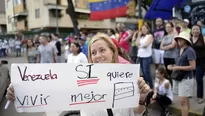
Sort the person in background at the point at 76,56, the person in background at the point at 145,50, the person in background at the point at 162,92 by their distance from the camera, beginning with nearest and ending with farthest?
the person in background at the point at 162,92 < the person in background at the point at 76,56 < the person in background at the point at 145,50

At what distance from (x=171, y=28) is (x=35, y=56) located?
423 cm

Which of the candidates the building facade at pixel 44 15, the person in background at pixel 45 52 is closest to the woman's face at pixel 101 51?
the person in background at pixel 45 52

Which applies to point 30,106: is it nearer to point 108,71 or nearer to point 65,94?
point 65,94

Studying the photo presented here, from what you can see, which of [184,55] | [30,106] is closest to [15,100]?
[30,106]

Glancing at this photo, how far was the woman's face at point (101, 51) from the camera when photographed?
1.91 meters

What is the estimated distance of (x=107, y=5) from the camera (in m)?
11.8

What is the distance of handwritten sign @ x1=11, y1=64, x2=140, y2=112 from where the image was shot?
184cm

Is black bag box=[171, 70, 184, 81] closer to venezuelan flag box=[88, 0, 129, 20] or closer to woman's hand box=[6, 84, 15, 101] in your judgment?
woman's hand box=[6, 84, 15, 101]

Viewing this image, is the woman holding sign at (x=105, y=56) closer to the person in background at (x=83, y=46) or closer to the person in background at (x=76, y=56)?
the person in background at (x=76, y=56)

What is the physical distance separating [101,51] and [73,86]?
1.08 feet

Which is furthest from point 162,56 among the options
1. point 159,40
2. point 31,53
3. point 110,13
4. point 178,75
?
point 110,13

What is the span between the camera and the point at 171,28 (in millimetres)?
5672

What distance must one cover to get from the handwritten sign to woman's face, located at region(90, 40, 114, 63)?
0.06m

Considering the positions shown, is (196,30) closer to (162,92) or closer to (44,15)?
(162,92)
